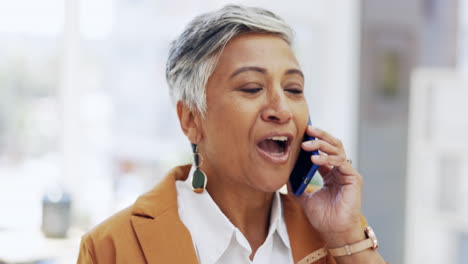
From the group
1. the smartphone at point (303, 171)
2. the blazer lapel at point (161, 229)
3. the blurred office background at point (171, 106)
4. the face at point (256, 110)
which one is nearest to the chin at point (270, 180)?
the face at point (256, 110)

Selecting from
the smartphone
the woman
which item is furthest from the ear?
the smartphone

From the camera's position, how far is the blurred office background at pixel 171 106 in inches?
147

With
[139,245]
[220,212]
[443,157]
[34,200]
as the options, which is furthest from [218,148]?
[443,157]

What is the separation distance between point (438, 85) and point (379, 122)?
522mm

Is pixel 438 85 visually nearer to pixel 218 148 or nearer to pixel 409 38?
pixel 409 38

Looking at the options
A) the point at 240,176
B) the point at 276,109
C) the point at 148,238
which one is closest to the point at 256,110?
the point at 276,109

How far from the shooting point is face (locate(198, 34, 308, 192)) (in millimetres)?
1291

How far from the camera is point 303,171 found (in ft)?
4.66

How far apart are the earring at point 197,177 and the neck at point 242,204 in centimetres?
2

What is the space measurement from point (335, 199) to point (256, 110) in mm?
327

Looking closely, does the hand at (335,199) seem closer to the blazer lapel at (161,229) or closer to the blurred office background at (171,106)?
the blazer lapel at (161,229)

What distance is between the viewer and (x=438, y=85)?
4.29 metres

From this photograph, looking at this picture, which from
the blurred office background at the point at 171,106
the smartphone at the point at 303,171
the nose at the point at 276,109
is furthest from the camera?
the blurred office background at the point at 171,106

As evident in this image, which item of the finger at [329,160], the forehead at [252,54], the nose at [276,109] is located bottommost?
the finger at [329,160]
